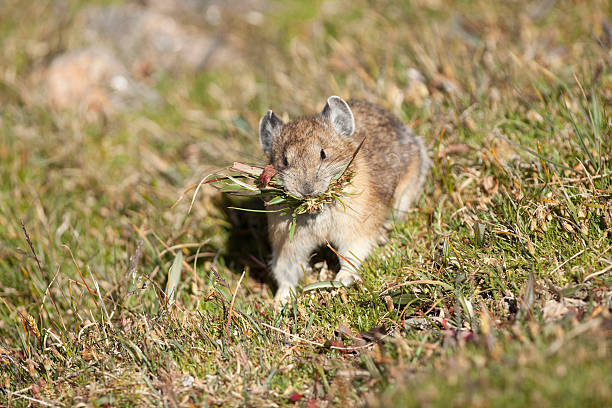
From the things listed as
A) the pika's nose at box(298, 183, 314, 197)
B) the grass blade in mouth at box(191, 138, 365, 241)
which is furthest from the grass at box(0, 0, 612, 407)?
the pika's nose at box(298, 183, 314, 197)

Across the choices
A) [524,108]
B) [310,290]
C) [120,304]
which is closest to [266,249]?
[310,290]

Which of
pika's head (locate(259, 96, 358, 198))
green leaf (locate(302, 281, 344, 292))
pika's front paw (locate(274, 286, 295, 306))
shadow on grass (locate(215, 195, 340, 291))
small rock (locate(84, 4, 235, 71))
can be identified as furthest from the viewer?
small rock (locate(84, 4, 235, 71))

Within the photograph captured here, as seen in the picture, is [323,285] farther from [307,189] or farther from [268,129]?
[268,129]

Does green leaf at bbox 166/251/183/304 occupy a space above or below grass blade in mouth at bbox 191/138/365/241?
below

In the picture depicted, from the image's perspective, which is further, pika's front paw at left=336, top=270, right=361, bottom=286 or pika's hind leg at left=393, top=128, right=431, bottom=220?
pika's hind leg at left=393, top=128, right=431, bottom=220

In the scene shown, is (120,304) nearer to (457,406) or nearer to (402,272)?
(402,272)

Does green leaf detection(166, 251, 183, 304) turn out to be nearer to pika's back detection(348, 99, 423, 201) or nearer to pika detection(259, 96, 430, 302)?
pika detection(259, 96, 430, 302)

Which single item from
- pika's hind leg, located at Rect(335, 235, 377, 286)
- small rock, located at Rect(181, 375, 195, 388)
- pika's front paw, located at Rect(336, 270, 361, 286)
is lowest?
small rock, located at Rect(181, 375, 195, 388)

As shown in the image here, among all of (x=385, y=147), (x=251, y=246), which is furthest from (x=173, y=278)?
(x=385, y=147)

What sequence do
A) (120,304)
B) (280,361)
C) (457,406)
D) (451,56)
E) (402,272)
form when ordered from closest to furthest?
(457,406) < (280,361) < (402,272) < (120,304) < (451,56)
